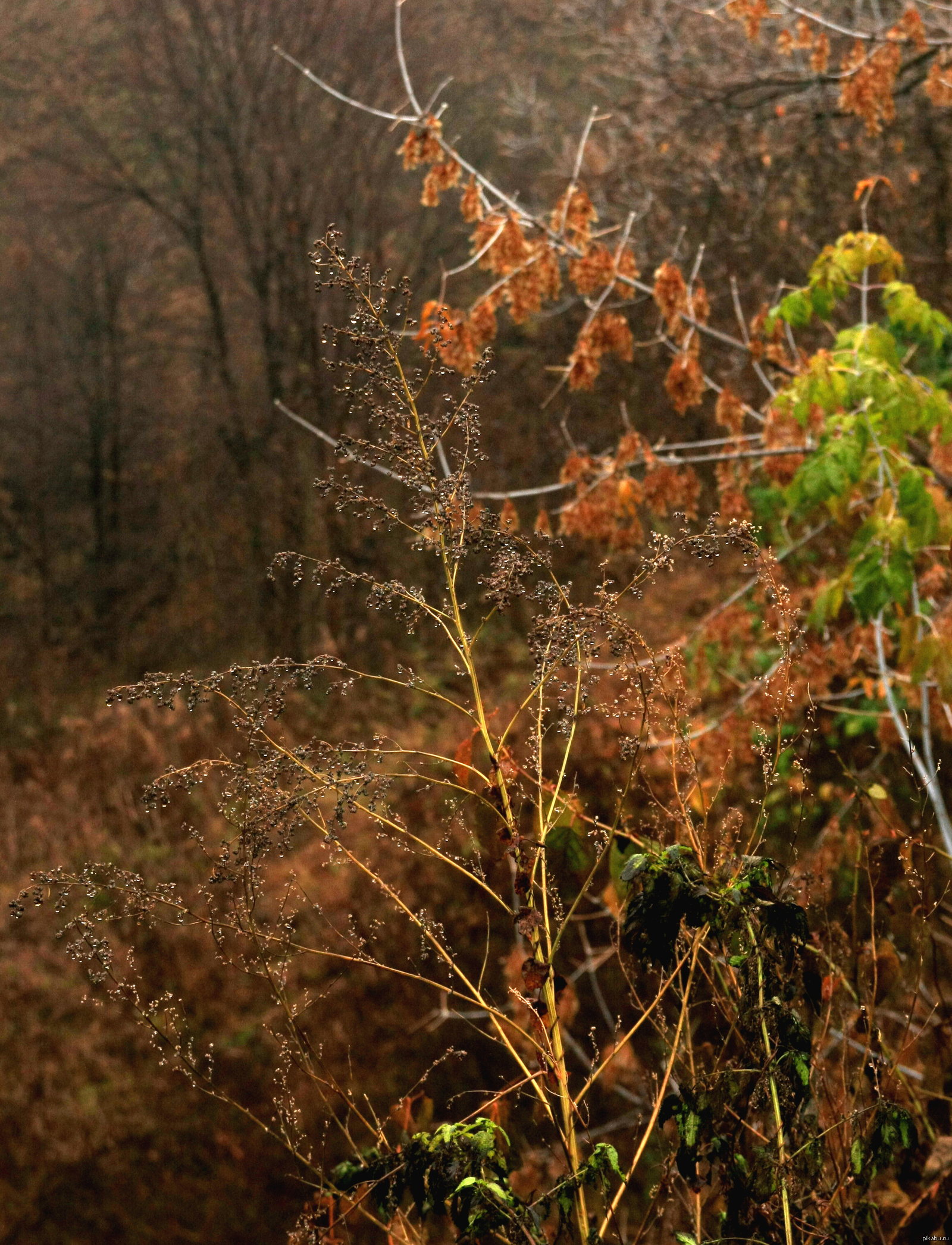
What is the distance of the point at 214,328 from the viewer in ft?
41.6

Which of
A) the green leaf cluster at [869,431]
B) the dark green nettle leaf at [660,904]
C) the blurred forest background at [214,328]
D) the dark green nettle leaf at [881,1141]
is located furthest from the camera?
the blurred forest background at [214,328]

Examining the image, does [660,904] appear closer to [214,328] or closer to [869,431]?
A: [869,431]

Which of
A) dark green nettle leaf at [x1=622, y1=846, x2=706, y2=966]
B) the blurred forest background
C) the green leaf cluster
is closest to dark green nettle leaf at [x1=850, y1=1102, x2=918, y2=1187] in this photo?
dark green nettle leaf at [x1=622, y1=846, x2=706, y2=966]

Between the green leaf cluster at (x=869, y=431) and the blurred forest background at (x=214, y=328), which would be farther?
the blurred forest background at (x=214, y=328)

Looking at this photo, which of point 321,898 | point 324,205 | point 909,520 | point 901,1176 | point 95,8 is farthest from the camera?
point 95,8

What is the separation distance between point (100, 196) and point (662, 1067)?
43.3 feet

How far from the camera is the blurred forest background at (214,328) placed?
7.92 meters

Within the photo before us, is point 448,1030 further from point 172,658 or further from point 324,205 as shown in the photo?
point 324,205

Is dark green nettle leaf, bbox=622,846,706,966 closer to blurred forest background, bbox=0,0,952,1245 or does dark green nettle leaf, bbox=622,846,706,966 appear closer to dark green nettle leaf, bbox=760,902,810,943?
dark green nettle leaf, bbox=760,902,810,943

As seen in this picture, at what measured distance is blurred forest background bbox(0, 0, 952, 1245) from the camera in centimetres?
792

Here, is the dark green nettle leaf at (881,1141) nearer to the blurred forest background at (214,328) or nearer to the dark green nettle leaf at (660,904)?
the dark green nettle leaf at (660,904)

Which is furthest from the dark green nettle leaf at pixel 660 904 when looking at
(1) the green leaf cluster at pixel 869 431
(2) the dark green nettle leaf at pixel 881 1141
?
(1) the green leaf cluster at pixel 869 431

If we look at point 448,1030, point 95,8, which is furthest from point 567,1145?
point 95,8

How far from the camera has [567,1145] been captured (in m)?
1.38
